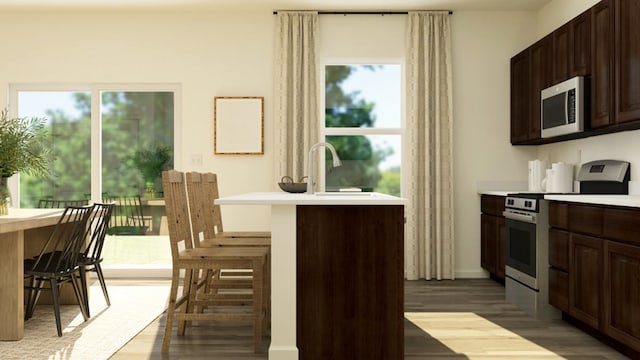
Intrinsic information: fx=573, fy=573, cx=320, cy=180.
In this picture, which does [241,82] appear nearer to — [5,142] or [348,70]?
[348,70]

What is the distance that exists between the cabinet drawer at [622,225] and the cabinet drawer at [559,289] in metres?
0.66

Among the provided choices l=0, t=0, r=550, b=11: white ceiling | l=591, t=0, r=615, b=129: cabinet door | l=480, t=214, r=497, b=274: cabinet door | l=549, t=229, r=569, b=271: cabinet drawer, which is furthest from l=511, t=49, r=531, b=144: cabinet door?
l=549, t=229, r=569, b=271: cabinet drawer

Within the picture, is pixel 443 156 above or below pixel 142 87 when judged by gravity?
below

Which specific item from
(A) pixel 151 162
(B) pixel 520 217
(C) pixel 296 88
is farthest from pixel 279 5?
(B) pixel 520 217

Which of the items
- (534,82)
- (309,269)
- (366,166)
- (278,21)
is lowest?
(309,269)

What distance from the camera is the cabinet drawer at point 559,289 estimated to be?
3.86 m

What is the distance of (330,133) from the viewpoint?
593 centimetres

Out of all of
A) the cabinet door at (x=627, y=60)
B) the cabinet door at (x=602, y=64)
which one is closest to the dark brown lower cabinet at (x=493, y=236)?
the cabinet door at (x=602, y=64)

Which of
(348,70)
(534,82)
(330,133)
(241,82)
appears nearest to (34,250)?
(241,82)

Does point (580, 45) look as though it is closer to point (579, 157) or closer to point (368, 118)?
point (579, 157)

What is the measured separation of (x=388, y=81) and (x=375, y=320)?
3.53 metres

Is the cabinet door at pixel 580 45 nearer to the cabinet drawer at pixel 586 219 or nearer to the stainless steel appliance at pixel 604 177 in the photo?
the stainless steel appliance at pixel 604 177

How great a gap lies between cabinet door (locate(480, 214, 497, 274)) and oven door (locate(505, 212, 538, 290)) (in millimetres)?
580

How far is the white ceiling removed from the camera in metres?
5.52
